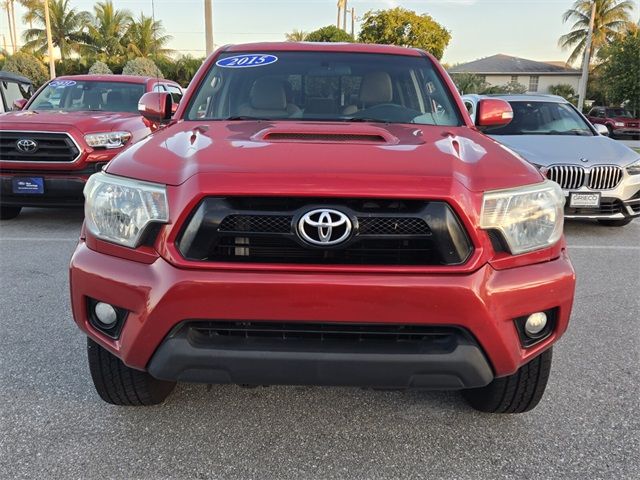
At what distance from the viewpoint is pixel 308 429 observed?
2510 mm

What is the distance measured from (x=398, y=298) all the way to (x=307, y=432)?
887mm

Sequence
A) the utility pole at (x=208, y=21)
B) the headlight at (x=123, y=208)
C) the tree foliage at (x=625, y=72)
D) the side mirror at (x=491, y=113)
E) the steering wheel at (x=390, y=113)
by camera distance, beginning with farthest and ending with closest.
Answer: the tree foliage at (x=625, y=72)
the utility pole at (x=208, y=21)
the side mirror at (x=491, y=113)
the steering wheel at (x=390, y=113)
the headlight at (x=123, y=208)

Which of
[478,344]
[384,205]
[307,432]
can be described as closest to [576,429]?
[478,344]

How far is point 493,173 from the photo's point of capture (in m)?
2.17

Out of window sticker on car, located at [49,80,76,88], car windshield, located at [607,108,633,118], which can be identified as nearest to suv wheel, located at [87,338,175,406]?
window sticker on car, located at [49,80,76,88]

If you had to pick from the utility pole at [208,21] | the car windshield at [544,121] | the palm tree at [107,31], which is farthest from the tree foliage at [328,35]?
the car windshield at [544,121]

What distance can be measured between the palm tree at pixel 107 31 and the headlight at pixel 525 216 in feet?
145

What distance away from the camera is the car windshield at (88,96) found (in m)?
7.62

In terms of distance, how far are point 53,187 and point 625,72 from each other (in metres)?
31.9

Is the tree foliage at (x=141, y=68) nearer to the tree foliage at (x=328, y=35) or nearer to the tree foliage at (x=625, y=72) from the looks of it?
the tree foliage at (x=328, y=35)

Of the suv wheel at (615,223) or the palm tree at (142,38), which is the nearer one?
the suv wheel at (615,223)

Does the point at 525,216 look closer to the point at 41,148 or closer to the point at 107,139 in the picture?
the point at 107,139

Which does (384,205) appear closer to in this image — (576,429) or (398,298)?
(398,298)

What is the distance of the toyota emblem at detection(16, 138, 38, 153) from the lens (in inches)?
246
